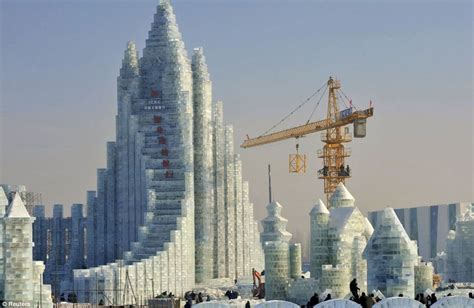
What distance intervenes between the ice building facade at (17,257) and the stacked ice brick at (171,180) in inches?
1686

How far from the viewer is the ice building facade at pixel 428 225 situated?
165 metres

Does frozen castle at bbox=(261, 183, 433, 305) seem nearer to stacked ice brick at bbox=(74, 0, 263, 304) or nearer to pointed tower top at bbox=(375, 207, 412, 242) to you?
pointed tower top at bbox=(375, 207, 412, 242)

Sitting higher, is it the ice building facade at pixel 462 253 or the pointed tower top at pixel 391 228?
the pointed tower top at pixel 391 228

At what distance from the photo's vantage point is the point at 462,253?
113250 millimetres

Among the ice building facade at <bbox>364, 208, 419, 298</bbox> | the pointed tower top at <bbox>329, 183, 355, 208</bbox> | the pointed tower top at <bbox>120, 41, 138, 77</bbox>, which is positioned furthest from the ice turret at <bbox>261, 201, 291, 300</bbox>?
the pointed tower top at <bbox>120, 41, 138, 77</bbox>

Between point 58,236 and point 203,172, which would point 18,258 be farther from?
point 58,236

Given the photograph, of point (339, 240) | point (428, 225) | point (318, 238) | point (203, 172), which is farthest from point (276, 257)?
point (428, 225)

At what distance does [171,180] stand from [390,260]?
41.3 meters

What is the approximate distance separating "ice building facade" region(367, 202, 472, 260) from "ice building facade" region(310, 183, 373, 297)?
6714 cm

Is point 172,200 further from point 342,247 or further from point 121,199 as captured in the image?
point 342,247

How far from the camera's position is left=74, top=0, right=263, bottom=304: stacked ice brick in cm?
11794

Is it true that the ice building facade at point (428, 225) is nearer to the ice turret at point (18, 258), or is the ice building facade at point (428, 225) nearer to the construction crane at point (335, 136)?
the construction crane at point (335, 136)

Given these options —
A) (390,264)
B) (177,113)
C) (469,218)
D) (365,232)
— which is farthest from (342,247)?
(177,113)

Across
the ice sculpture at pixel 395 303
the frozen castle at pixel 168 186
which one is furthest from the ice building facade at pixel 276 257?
the ice sculpture at pixel 395 303
